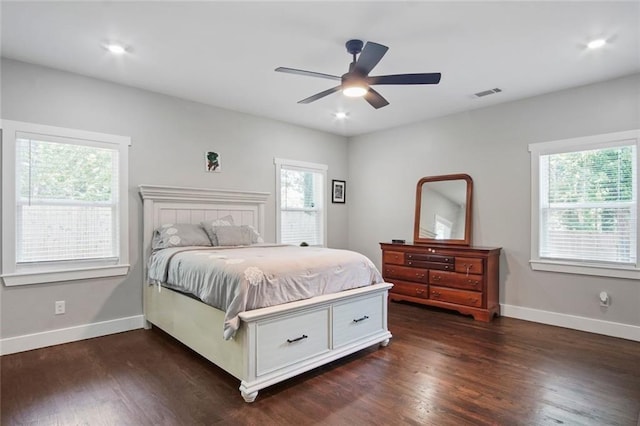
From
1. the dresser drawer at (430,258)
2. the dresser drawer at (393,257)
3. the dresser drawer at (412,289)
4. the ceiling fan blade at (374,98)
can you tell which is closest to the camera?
the ceiling fan blade at (374,98)

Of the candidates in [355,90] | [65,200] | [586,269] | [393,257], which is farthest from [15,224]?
[586,269]

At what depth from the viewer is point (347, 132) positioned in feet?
19.8

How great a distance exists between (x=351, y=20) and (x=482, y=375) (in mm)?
2833

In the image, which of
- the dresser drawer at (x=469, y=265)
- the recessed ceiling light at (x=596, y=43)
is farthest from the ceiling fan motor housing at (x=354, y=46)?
the dresser drawer at (x=469, y=265)

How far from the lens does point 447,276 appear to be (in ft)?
A: 14.7

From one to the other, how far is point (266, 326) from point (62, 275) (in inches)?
92.4

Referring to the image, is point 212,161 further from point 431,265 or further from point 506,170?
point 506,170

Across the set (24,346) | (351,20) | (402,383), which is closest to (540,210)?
(402,383)

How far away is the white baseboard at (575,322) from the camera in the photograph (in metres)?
3.57

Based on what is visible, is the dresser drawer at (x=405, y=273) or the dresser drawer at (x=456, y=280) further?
the dresser drawer at (x=405, y=273)

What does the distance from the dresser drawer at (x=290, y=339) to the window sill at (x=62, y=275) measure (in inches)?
87.8

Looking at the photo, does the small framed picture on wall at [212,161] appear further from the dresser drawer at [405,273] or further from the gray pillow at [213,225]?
the dresser drawer at [405,273]

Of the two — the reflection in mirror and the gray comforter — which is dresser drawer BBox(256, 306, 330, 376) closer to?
the gray comforter

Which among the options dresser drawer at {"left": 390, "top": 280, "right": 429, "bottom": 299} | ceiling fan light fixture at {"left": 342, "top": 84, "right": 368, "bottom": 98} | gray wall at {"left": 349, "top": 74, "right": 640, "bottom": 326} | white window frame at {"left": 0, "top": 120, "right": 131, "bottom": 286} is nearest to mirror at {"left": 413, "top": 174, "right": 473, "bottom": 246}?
gray wall at {"left": 349, "top": 74, "right": 640, "bottom": 326}
